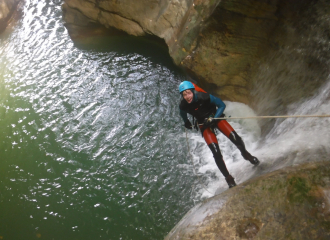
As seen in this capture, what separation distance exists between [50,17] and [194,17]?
8.79m

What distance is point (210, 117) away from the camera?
439cm

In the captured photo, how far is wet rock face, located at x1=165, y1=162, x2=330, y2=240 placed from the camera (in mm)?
2689

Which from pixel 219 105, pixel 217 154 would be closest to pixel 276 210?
pixel 217 154

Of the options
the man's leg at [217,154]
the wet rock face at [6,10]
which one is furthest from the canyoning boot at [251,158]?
the wet rock face at [6,10]

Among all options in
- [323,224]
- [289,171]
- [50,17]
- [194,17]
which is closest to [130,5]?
[194,17]

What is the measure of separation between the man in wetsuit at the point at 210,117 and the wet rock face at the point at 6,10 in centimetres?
1292

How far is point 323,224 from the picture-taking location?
2.62 m

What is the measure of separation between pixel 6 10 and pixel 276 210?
52.6 feet

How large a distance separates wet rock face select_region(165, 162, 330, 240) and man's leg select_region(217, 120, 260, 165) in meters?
1.21

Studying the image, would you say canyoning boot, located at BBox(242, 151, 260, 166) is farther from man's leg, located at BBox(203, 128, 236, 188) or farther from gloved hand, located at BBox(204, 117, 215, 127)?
gloved hand, located at BBox(204, 117, 215, 127)

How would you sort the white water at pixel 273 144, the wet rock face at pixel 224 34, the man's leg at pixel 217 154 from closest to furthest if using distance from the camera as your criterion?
the white water at pixel 273 144, the man's leg at pixel 217 154, the wet rock face at pixel 224 34

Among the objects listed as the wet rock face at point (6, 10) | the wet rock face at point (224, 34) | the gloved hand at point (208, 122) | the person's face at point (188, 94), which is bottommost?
the gloved hand at point (208, 122)

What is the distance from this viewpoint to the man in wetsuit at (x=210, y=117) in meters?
4.36

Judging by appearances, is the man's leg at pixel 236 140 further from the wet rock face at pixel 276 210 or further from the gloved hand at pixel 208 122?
the wet rock face at pixel 276 210
